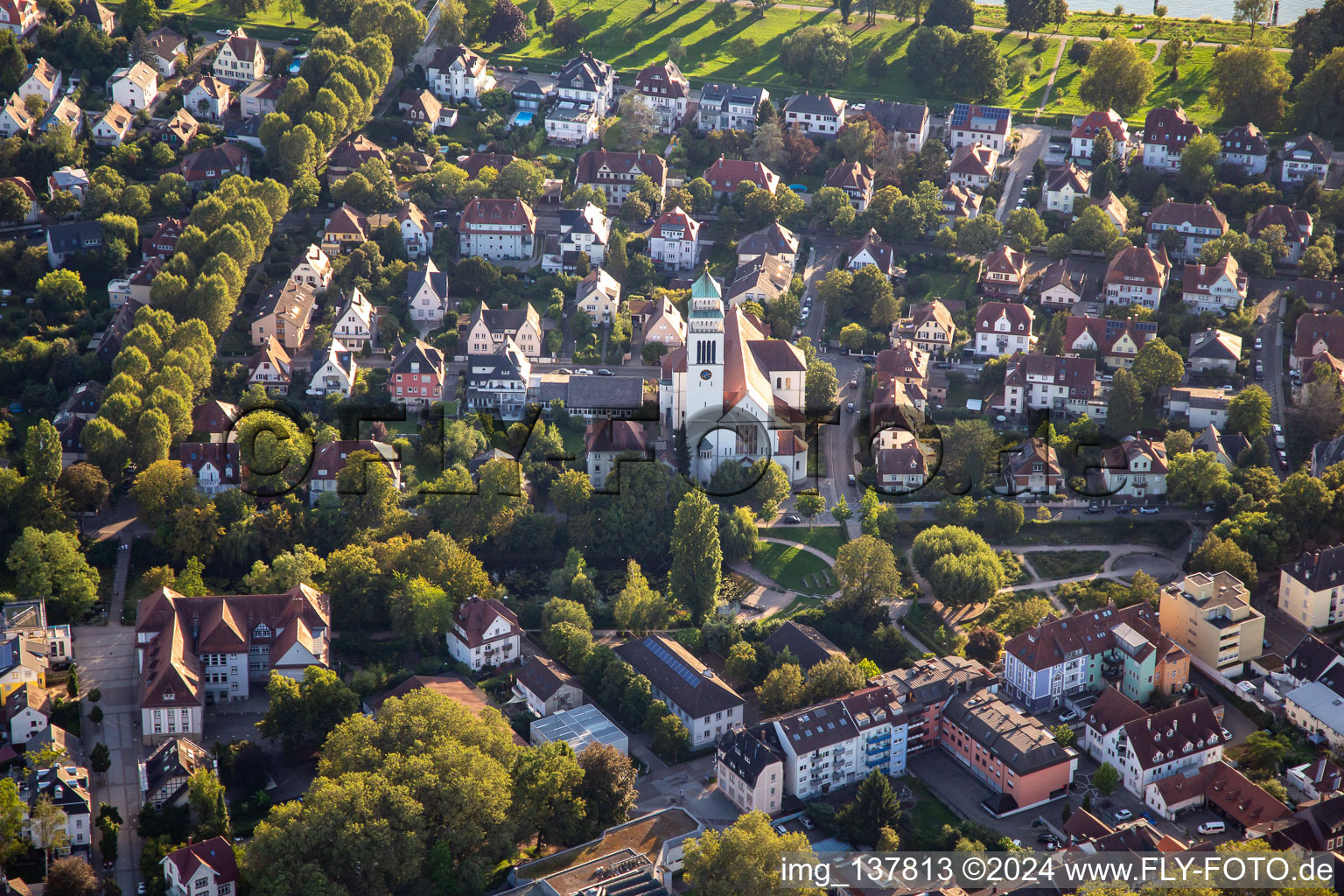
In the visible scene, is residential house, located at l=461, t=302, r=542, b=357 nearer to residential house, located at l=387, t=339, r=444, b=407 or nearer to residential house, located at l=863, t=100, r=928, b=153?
residential house, located at l=387, t=339, r=444, b=407

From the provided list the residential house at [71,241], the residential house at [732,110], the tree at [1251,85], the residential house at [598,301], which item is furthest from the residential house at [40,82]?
the tree at [1251,85]

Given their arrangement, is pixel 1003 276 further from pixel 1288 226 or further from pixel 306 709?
pixel 306 709

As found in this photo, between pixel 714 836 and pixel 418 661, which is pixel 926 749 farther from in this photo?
pixel 418 661

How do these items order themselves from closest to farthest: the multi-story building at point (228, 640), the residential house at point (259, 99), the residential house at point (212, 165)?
1. the multi-story building at point (228, 640)
2. the residential house at point (212, 165)
3. the residential house at point (259, 99)

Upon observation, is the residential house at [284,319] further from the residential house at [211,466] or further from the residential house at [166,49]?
the residential house at [166,49]

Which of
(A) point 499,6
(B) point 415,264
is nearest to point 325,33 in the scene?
(A) point 499,6

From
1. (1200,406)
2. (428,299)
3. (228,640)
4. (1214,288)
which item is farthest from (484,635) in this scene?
(1214,288)
